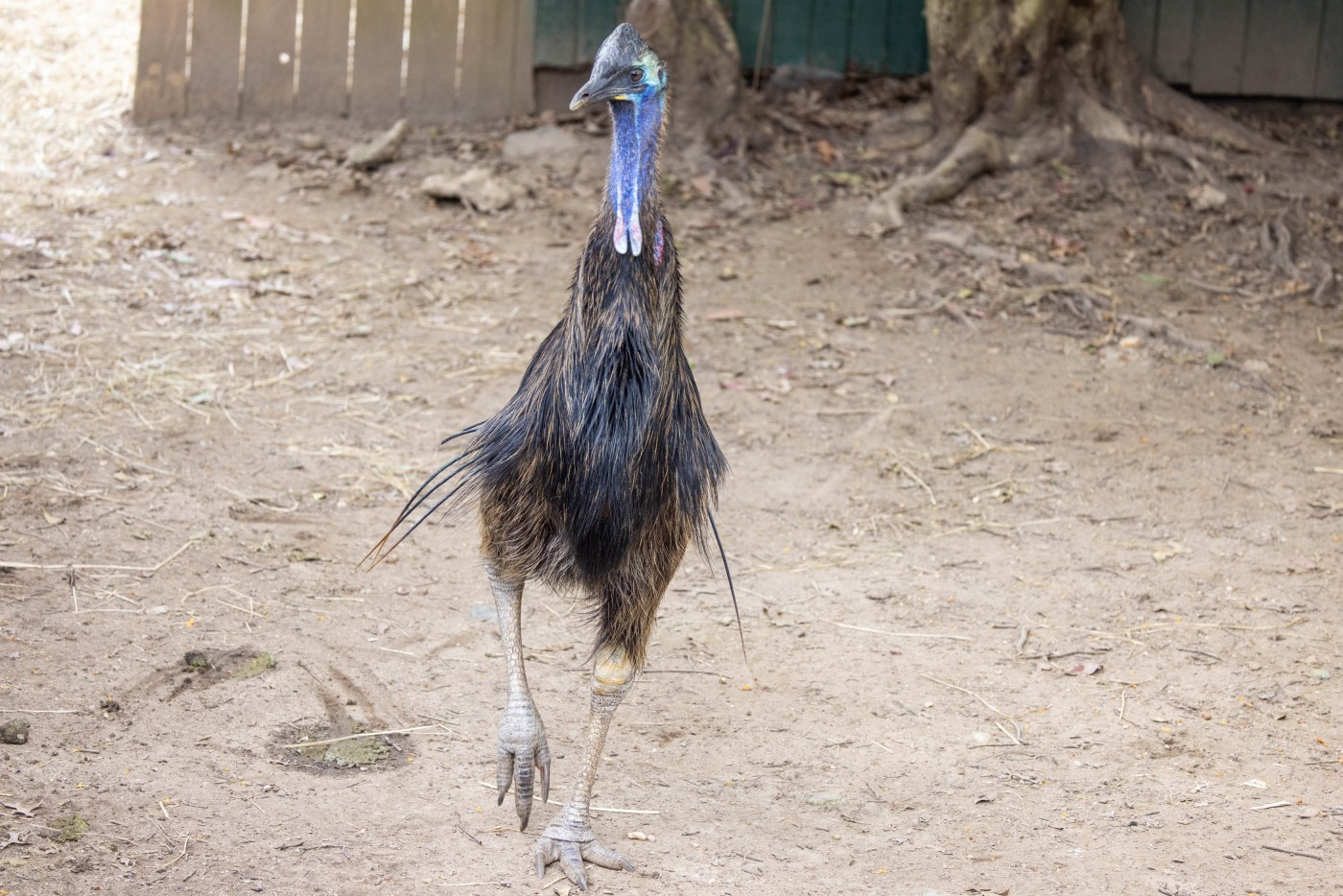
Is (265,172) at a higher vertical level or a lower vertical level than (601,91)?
lower

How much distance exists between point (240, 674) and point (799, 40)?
7.34m

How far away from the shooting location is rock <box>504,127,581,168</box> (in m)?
9.42

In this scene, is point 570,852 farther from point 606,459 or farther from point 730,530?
point 730,530

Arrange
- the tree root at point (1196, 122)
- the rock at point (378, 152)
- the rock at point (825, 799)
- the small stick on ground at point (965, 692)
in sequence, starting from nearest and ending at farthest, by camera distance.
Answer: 1. the rock at point (825, 799)
2. the small stick on ground at point (965, 692)
3. the rock at point (378, 152)
4. the tree root at point (1196, 122)

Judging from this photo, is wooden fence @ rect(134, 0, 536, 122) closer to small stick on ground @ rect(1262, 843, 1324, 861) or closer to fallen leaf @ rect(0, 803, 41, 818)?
fallen leaf @ rect(0, 803, 41, 818)

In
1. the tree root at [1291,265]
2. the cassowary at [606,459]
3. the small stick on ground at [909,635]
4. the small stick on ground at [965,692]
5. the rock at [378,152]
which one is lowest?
the small stick on ground at [965,692]

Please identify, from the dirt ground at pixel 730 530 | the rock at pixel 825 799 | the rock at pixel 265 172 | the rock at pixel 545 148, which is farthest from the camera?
the rock at pixel 545 148

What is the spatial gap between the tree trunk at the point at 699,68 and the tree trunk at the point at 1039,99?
1383mm

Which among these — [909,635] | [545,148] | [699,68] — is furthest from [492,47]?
[909,635]

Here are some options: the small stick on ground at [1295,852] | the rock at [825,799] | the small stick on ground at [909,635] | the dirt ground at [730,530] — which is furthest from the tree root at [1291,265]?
the rock at [825,799]

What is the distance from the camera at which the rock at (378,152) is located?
9273mm

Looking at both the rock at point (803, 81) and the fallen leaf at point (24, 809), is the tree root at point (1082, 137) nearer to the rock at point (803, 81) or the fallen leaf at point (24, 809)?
the rock at point (803, 81)

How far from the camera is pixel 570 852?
3.83 meters

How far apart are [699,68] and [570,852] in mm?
6959
